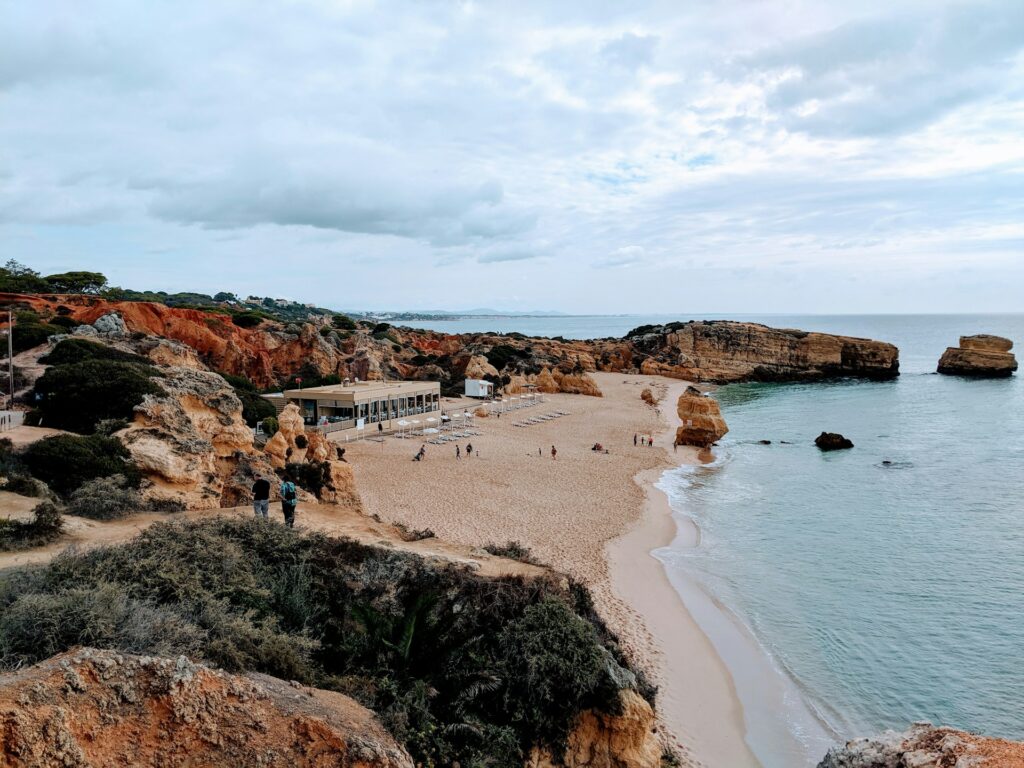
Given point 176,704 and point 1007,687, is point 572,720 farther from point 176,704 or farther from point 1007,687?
point 1007,687

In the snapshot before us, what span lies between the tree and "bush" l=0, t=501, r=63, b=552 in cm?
5487

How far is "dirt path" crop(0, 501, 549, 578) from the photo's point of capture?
809 cm

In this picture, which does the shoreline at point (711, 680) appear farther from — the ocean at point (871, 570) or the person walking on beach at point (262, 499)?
the person walking on beach at point (262, 499)

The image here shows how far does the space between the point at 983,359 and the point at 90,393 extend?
298ft

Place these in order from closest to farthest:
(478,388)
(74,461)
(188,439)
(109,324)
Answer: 1. (74,461)
2. (188,439)
3. (109,324)
4. (478,388)

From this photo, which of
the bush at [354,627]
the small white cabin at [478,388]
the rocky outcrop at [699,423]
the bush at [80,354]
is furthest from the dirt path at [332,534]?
the small white cabin at [478,388]

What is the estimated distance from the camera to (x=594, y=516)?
828 inches

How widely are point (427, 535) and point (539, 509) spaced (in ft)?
33.9

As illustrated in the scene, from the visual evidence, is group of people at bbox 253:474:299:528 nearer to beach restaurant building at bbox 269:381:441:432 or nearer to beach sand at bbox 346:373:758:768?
beach sand at bbox 346:373:758:768

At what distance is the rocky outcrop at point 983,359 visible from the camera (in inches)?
2916

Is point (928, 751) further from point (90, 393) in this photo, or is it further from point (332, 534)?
point (90, 393)

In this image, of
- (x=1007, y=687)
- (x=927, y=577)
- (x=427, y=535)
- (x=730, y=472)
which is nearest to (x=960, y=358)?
(x=730, y=472)

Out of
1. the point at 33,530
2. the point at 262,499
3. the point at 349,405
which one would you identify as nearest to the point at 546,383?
the point at 349,405

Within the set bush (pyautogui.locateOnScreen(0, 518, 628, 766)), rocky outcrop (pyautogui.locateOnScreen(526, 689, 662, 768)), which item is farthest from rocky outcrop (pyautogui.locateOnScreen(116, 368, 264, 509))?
rocky outcrop (pyautogui.locateOnScreen(526, 689, 662, 768))
